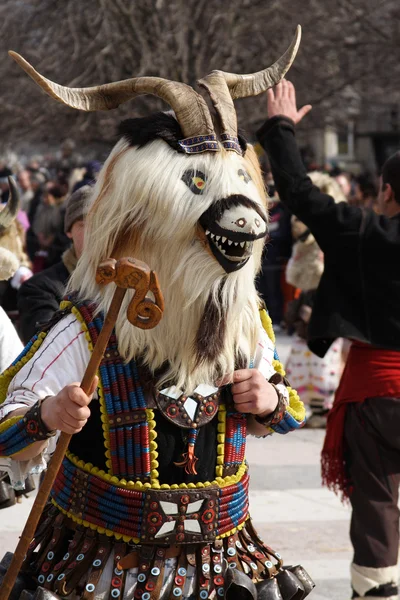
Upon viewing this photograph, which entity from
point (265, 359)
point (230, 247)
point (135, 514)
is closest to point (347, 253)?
point (265, 359)

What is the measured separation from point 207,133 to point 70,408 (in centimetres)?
78

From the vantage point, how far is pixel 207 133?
268cm

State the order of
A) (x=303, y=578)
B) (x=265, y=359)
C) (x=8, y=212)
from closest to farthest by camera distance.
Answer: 1. (x=303, y=578)
2. (x=265, y=359)
3. (x=8, y=212)

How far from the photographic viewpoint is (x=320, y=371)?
28.0 feet

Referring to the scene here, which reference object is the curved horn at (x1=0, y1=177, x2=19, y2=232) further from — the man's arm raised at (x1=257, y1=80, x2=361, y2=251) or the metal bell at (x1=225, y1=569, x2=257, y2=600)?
the metal bell at (x1=225, y1=569, x2=257, y2=600)

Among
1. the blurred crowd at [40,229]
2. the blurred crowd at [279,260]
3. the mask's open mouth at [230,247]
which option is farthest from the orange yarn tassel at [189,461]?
the blurred crowd at [279,260]

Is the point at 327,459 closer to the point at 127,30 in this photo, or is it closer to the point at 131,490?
the point at 131,490

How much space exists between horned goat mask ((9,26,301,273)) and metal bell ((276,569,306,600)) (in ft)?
2.62

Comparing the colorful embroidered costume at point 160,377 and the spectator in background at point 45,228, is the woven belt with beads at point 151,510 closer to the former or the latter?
the colorful embroidered costume at point 160,377

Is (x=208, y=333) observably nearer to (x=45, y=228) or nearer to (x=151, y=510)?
(x=151, y=510)

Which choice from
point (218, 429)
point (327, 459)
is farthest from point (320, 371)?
point (218, 429)

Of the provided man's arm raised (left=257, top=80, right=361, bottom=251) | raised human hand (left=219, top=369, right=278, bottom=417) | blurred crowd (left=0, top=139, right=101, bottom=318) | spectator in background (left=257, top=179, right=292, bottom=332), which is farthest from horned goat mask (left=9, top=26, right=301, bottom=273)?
spectator in background (left=257, top=179, right=292, bottom=332)

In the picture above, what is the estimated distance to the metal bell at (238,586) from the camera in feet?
8.54

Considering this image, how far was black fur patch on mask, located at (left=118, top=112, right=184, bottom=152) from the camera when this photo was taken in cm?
268
